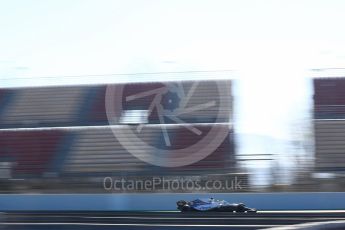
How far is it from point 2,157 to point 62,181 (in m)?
3.60

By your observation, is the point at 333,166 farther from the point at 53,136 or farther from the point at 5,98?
the point at 5,98

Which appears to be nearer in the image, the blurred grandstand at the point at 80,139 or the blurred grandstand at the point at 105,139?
the blurred grandstand at the point at 105,139

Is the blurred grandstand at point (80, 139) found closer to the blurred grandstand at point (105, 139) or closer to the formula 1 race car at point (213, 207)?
the blurred grandstand at point (105, 139)

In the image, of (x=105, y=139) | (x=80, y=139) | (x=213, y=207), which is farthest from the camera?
(x=80, y=139)

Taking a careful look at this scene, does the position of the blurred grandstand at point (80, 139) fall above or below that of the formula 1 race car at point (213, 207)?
above

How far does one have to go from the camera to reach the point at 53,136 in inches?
1047

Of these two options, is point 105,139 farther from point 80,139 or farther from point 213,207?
point 213,207

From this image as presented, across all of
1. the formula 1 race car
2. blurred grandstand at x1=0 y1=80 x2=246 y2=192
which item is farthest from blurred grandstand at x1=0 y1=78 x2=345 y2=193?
the formula 1 race car

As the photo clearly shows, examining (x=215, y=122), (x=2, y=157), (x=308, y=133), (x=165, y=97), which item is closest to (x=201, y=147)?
(x=215, y=122)

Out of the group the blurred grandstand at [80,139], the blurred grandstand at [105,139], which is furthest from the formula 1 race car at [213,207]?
the blurred grandstand at [80,139]

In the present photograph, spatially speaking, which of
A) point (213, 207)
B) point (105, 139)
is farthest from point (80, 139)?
point (213, 207)

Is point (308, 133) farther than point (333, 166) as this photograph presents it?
Yes

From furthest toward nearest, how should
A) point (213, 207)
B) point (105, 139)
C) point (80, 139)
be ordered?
point (80, 139), point (105, 139), point (213, 207)

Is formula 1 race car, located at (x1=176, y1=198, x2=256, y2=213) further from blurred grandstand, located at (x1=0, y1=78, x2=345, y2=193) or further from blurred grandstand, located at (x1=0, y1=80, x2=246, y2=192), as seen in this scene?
blurred grandstand, located at (x1=0, y1=80, x2=246, y2=192)
